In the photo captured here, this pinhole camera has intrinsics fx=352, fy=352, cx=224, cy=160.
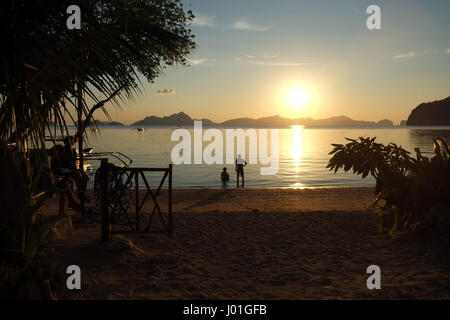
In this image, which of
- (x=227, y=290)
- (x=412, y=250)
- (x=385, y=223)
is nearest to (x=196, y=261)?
(x=227, y=290)

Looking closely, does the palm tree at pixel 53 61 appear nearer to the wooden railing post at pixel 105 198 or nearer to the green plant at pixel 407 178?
the wooden railing post at pixel 105 198

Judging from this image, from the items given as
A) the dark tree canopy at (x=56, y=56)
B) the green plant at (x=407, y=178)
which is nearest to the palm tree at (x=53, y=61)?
the dark tree canopy at (x=56, y=56)

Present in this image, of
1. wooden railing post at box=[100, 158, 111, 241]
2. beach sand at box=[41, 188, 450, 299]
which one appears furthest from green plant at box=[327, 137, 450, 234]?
wooden railing post at box=[100, 158, 111, 241]

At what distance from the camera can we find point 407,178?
8953mm

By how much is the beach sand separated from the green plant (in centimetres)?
60

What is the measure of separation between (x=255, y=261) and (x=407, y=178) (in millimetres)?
4645

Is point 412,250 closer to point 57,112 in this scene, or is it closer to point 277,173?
point 57,112

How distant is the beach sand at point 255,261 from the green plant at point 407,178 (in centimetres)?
60

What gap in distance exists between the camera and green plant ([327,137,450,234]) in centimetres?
855

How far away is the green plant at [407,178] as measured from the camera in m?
8.55

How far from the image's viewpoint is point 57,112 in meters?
4.38

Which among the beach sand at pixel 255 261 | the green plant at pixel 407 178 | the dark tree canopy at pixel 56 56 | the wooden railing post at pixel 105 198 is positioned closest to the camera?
the dark tree canopy at pixel 56 56

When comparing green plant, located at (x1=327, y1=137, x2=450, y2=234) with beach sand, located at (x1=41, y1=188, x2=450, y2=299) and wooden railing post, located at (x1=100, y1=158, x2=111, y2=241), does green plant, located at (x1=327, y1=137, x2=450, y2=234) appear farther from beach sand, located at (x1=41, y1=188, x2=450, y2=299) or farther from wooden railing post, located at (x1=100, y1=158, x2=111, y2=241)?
wooden railing post, located at (x1=100, y1=158, x2=111, y2=241)

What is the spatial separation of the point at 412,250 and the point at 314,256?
7.48 ft
